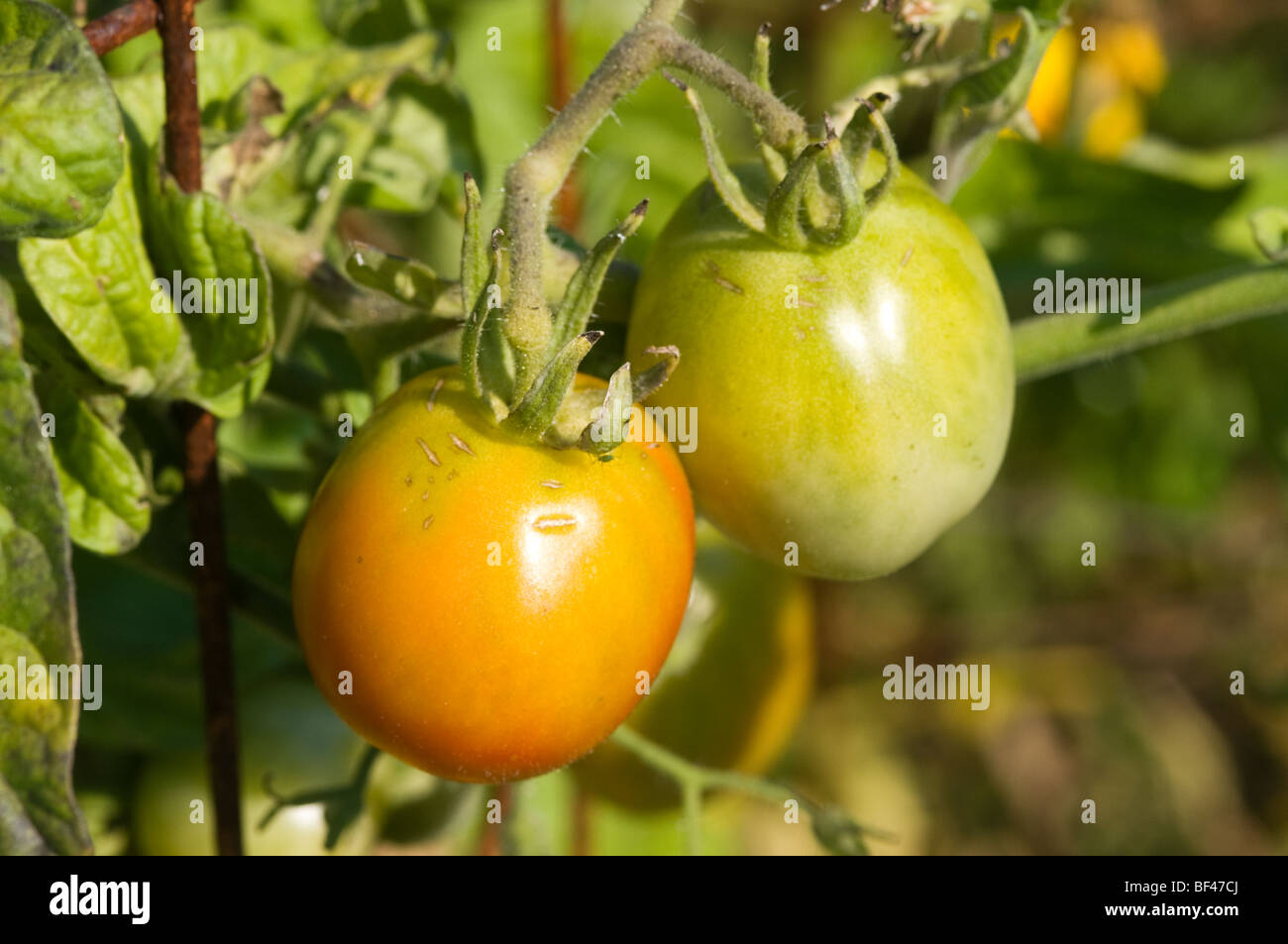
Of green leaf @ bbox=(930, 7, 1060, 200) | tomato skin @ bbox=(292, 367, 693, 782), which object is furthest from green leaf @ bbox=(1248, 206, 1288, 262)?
tomato skin @ bbox=(292, 367, 693, 782)

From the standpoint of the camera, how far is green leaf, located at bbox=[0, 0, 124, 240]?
62cm

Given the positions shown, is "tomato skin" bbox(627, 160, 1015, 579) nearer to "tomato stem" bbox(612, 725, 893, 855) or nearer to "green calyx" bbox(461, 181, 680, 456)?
"green calyx" bbox(461, 181, 680, 456)

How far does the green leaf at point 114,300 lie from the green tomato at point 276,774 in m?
0.39

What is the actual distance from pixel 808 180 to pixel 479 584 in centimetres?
28

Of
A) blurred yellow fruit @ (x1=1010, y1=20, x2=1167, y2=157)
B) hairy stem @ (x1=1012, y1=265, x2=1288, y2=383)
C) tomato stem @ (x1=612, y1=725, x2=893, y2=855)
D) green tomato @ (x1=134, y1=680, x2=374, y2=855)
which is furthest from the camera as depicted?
blurred yellow fruit @ (x1=1010, y1=20, x2=1167, y2=157)

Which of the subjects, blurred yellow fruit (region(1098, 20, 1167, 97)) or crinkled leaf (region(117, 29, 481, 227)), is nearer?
crinkled leaf (region(117, 29, 481, 227))

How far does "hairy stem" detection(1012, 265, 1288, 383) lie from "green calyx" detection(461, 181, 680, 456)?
32cm

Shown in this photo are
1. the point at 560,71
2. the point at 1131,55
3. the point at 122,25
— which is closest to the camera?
the point at 122,25

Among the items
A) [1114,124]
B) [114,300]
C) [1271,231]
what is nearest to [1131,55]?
[1114,124]

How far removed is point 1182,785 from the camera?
2.29m

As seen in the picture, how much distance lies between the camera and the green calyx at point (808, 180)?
2.21 feet

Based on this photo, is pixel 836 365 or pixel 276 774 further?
pixel 276 774

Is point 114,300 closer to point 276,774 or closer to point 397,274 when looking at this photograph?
point 397,274

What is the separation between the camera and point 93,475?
774 millimetres
